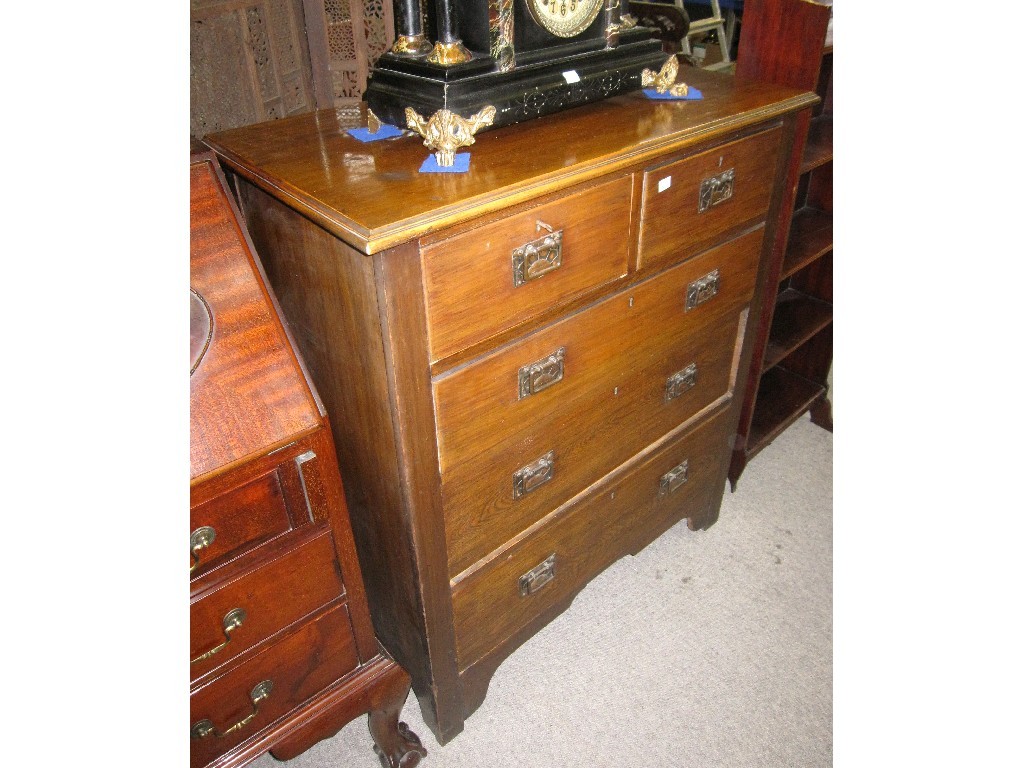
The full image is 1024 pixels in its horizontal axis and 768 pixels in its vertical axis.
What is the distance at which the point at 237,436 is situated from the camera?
1.00m

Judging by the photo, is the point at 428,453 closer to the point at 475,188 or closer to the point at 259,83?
the point at 475,188

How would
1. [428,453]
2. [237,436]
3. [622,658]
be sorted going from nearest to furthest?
[237,436] < [428,453] < [622,658]

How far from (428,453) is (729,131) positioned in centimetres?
86

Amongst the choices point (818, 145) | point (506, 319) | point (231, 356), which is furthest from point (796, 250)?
point (231, 356)

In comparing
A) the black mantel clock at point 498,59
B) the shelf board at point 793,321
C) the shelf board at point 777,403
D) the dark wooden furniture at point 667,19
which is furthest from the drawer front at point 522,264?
the dark wooden furniture at point 667,19

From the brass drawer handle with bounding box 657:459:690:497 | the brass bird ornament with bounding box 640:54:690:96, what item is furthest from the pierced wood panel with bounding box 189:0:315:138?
the brass drawer handle with bounding box 657:459:690:497

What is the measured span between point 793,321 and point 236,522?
6.23 feet

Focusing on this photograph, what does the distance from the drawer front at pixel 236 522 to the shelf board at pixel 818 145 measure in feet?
4.72

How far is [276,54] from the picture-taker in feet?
7.18

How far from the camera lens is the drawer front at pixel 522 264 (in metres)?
1.06

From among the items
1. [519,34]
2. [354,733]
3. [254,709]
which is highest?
[519,34]

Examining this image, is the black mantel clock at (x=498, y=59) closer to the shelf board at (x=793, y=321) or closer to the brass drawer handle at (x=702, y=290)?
the brass drawer handle at (x=702, y=290)

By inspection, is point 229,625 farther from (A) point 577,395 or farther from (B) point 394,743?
(A) point 577,395

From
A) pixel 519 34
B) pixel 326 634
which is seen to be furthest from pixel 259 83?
pixel 326 634
